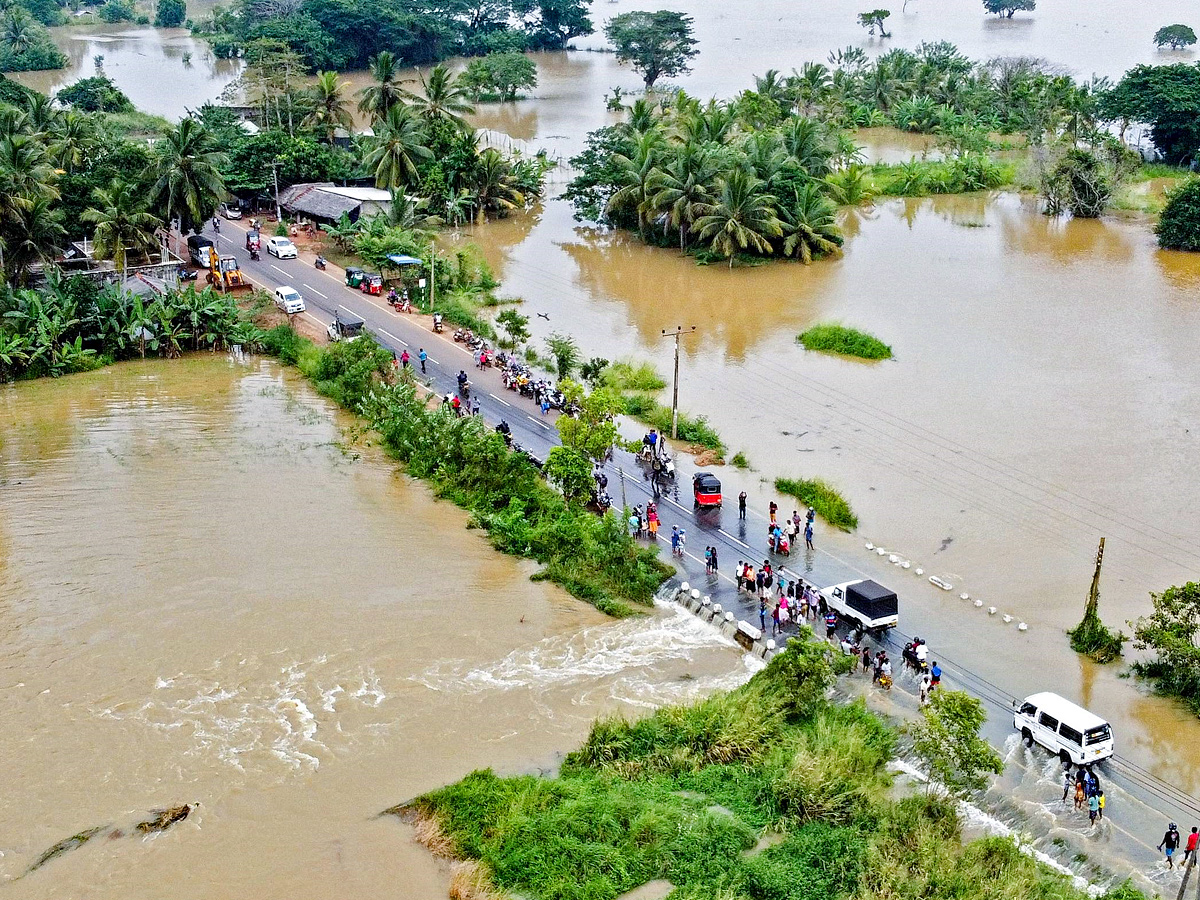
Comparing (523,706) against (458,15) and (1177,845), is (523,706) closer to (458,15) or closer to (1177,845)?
(1177,845)

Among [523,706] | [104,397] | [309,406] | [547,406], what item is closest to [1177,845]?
[523,706]

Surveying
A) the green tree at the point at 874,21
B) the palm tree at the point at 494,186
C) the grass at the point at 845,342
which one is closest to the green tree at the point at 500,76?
the palm tree at the point at 494,186

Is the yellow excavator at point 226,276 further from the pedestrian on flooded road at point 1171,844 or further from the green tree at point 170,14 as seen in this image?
the green tree at point 170,14

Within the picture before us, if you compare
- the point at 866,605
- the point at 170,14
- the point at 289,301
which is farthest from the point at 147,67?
the point at 866,605

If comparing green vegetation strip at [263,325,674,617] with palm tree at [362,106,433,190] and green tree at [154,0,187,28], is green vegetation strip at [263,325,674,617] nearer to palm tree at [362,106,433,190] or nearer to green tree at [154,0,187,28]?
palm tree at [362,106,433,190]

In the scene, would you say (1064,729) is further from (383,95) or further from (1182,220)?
(383,95)

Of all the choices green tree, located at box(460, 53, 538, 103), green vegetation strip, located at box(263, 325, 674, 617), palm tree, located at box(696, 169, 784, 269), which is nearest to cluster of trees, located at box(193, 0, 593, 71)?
green tree, located at box(460, 53, 538, 103)
